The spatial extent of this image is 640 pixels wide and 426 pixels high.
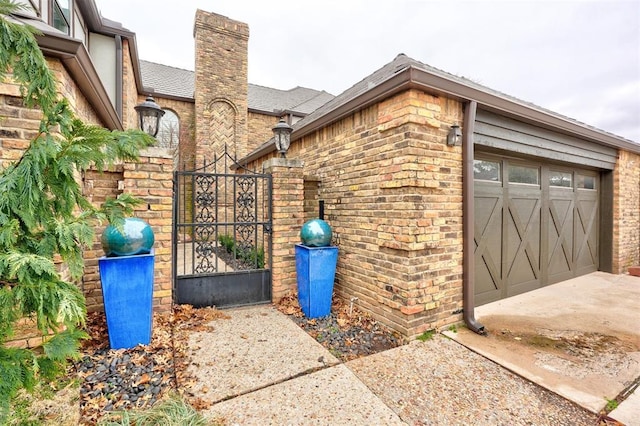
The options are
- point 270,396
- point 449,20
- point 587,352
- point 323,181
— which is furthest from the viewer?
point 449,20

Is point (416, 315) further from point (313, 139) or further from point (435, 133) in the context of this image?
point (313, 139)

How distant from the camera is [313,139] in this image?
493 cm

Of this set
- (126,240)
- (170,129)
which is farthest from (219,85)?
(126,240)

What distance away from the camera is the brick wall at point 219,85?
1048 centimetres

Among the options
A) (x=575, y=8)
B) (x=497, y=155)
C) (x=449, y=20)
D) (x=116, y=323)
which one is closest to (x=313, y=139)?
(x=497, y=155)

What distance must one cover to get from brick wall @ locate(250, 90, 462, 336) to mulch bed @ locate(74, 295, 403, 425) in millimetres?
366

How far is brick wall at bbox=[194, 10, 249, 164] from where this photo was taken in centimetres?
1048

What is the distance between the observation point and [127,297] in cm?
270

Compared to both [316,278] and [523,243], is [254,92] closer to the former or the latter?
[316,278]

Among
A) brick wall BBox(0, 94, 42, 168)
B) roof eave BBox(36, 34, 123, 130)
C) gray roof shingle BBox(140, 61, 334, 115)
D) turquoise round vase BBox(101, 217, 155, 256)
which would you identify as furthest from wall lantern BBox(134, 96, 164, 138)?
gray roof shingle BBox(140, 61, 334, 115)

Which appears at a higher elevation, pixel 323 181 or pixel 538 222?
pixel 323 181

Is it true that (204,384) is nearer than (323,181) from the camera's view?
Yes

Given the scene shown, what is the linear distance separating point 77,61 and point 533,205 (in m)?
6.38

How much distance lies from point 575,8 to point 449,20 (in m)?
2.41
